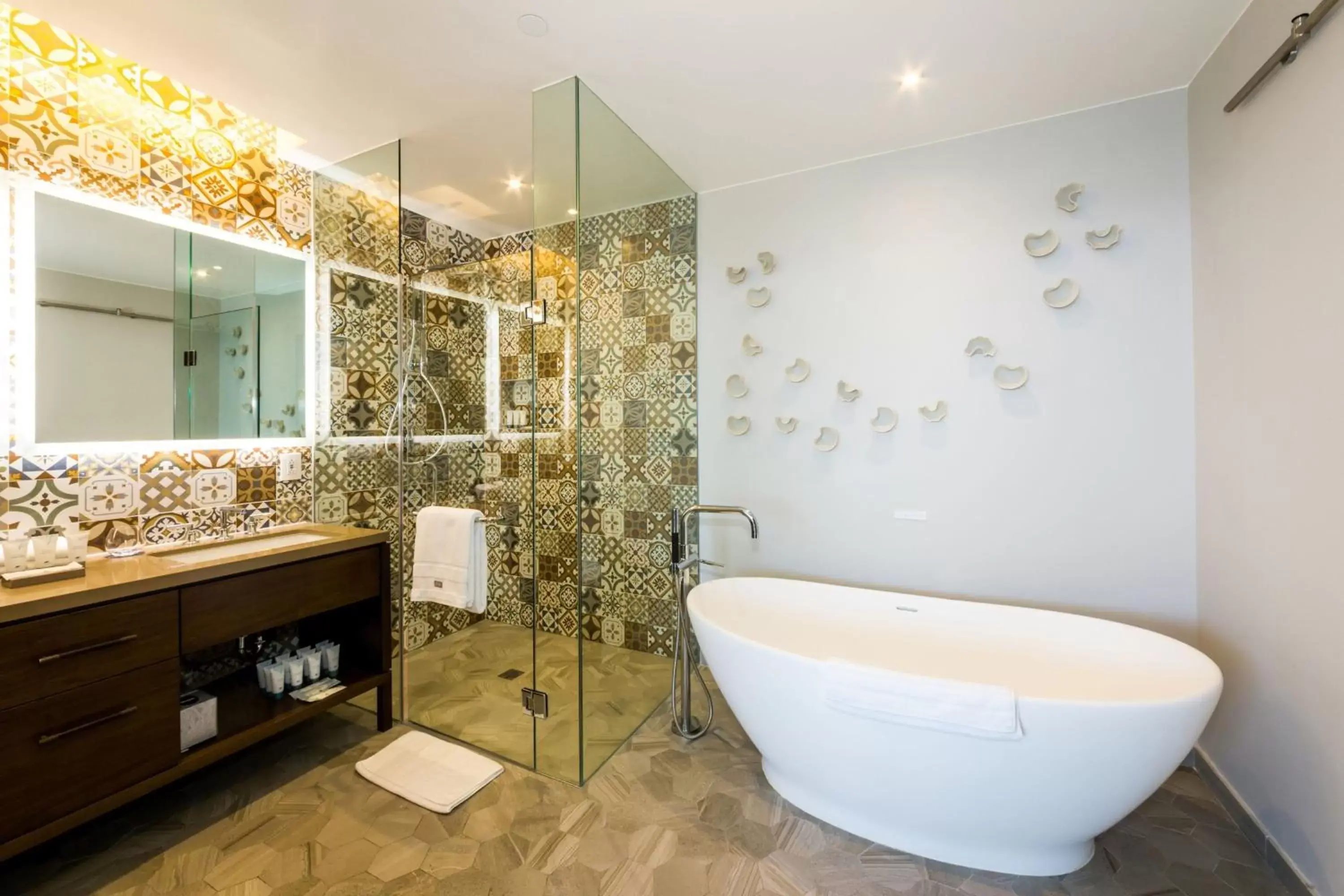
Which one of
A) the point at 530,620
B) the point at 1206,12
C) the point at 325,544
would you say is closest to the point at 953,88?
the point at 1206,12

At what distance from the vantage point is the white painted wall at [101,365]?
1.78 metres

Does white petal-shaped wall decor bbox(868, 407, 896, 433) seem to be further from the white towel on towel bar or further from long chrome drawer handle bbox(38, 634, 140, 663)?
long chrome drawer handle bbox(38, 634, 140, 663)

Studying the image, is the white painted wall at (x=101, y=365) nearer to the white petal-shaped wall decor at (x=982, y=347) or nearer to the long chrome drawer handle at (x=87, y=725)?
the long chrome drawer handle at (x=87, y=725)

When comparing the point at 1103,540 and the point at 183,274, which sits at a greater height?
the point at 183,274

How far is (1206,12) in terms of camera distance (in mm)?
1658

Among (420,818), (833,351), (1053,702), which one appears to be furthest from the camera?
(833,351)

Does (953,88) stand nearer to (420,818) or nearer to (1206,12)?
(1206,12)

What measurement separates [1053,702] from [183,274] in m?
3.28

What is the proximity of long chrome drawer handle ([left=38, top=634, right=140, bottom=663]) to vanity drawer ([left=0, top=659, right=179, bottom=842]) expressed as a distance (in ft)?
0.32

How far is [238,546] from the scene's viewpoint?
7.00ft

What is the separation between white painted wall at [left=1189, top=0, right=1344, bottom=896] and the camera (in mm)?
1386

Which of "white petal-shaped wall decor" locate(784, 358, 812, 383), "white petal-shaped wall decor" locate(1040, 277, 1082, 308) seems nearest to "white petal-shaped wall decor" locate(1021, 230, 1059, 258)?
"white petal-shaped wall decor" locate(1040, 277, 1082, 308)

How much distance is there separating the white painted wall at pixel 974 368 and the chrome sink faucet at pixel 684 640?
1.62ft

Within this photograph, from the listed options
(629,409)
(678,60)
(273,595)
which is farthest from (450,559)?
(678,60)
